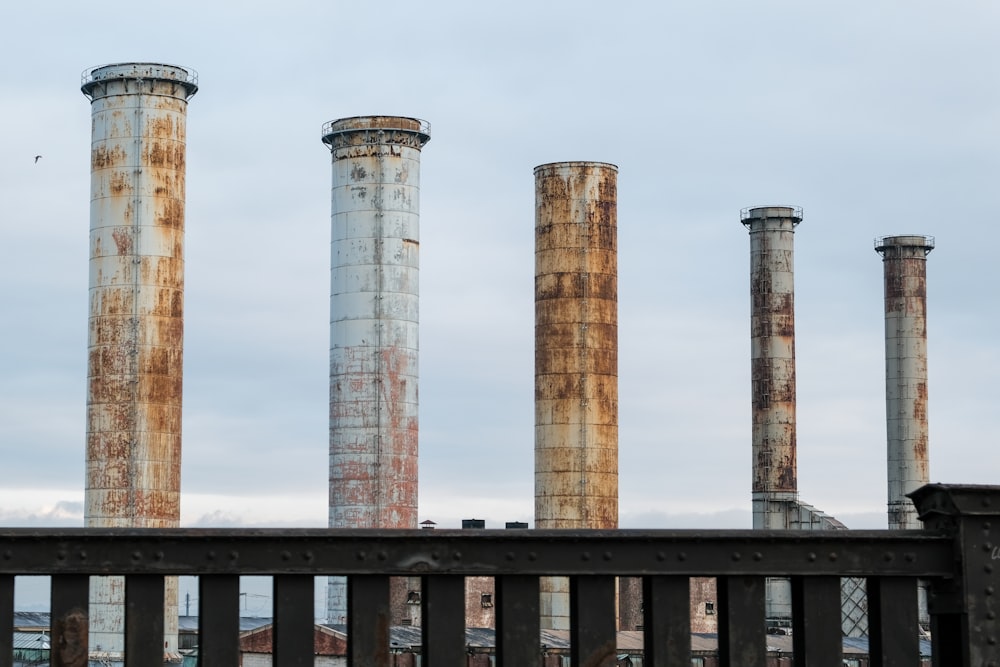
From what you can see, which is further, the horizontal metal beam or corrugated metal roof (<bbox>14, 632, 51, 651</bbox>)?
corrugated metal roof (<bbox>14, 632, 51, 651</bbox>)

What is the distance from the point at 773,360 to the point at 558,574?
5327 centimetres

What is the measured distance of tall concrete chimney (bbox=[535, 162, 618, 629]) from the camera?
44.2 m

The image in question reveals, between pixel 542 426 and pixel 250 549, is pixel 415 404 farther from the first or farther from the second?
pixel 250 549

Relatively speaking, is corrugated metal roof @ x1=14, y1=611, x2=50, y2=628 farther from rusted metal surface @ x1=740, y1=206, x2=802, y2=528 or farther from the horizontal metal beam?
the horizontal metal beam

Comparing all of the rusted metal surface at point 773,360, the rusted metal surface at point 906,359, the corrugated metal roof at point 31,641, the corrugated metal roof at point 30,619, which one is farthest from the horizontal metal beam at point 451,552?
the rusted metal surface at point 906,359

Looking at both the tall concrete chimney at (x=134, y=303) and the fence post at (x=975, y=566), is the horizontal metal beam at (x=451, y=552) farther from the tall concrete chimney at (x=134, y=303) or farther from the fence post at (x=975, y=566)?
the tall concrete chimney at (x=134, y=303)

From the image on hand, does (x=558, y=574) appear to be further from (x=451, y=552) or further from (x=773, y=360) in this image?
(x=773, y=360)

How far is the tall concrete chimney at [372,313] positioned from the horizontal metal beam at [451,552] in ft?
122


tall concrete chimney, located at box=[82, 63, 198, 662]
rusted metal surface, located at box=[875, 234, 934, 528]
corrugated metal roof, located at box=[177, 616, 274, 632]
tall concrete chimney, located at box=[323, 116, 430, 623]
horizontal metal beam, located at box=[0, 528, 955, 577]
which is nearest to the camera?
horizontal metal beam, located at box=[0, 528, 955, 577]

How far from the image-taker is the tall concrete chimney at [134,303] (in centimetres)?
4075

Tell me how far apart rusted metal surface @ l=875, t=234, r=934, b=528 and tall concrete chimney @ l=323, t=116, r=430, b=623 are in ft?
90.4

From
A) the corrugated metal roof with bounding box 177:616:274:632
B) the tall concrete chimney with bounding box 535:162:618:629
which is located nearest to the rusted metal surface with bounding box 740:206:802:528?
the tall concrete chimney with bounding box 535:162:618:629

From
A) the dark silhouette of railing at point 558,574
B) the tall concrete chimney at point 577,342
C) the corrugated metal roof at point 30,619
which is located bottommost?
the corrugated metal roof at point 30,619

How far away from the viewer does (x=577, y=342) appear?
44469mm
